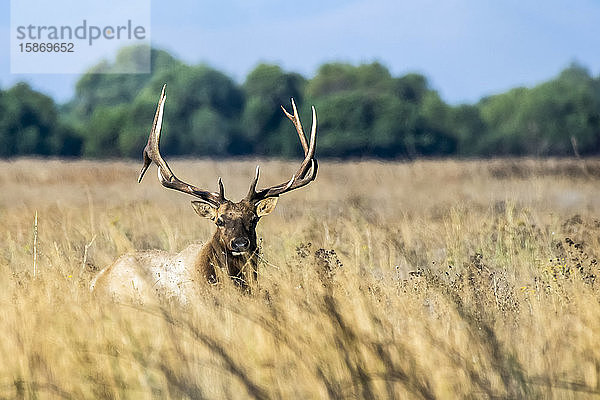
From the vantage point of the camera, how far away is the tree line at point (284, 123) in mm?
62969

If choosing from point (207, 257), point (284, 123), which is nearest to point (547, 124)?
point (284, 123)

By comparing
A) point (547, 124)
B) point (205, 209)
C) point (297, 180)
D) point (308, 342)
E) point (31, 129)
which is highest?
point (547, 124)

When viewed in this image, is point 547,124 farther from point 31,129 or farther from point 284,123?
point 31,129

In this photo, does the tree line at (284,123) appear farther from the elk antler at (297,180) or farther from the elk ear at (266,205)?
the elk ear at (266,205)

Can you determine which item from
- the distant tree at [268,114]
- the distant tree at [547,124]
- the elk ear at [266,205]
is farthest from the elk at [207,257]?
the distant tree at [547,124]

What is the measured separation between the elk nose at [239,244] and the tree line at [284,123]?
51352mm

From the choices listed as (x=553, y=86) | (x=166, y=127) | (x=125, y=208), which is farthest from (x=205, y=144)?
(x=125, y=208)

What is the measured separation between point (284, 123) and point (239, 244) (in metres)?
59.7

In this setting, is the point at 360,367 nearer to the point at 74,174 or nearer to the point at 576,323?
the point at 576,323

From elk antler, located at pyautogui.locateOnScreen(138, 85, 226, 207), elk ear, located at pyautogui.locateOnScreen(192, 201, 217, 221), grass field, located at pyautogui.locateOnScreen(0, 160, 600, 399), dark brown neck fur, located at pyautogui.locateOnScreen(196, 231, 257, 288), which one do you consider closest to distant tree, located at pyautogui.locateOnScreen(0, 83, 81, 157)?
elk antler, located at pyautogui.locateOnScreen(138, 85, 226, 207)

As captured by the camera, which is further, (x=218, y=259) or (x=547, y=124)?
(x=547, y=124)

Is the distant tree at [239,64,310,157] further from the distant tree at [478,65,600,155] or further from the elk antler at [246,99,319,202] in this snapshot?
the elk antler at [246,99,319,202]

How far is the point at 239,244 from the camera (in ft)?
23.4

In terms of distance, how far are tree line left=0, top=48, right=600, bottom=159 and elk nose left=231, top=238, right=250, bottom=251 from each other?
5135 cm
